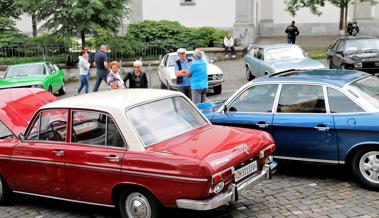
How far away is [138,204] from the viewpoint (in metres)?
6.04

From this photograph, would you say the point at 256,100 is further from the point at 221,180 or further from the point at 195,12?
the point at 195,12

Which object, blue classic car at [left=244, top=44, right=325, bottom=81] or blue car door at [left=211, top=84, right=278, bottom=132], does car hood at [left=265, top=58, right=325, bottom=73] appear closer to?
blue classic car at [left=244, top=44, right=325, bottom=81]

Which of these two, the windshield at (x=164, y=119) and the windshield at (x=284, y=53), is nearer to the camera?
the windshield at (x=164, y=119)

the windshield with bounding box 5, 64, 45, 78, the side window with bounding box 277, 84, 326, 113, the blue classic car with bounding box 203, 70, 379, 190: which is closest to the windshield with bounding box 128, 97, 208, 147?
the blue classic car with bounding box 203, 70, 379, 190

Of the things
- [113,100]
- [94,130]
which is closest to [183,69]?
[113,100]

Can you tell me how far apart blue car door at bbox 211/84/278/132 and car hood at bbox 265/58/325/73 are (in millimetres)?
7427

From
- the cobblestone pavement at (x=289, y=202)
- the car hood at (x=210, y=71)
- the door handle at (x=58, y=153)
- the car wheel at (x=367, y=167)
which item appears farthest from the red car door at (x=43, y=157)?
the car hood at (x=210, y=71)

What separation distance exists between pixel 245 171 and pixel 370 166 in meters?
1.89

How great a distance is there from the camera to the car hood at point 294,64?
15455 millimetres

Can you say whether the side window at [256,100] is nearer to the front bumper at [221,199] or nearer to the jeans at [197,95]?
the front bumper at [221,199]

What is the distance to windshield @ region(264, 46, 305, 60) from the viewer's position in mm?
17281

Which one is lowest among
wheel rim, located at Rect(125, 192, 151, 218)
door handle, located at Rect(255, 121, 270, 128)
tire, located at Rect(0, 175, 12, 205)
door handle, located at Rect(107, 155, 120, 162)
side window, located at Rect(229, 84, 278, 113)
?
tire, located at Rect(0, 175, 12, 205)

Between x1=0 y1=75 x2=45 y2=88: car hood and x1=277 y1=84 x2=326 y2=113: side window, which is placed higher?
x1=277 y1=84 x2=326 y2=113: side window

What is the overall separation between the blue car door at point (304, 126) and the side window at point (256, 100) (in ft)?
0.54
